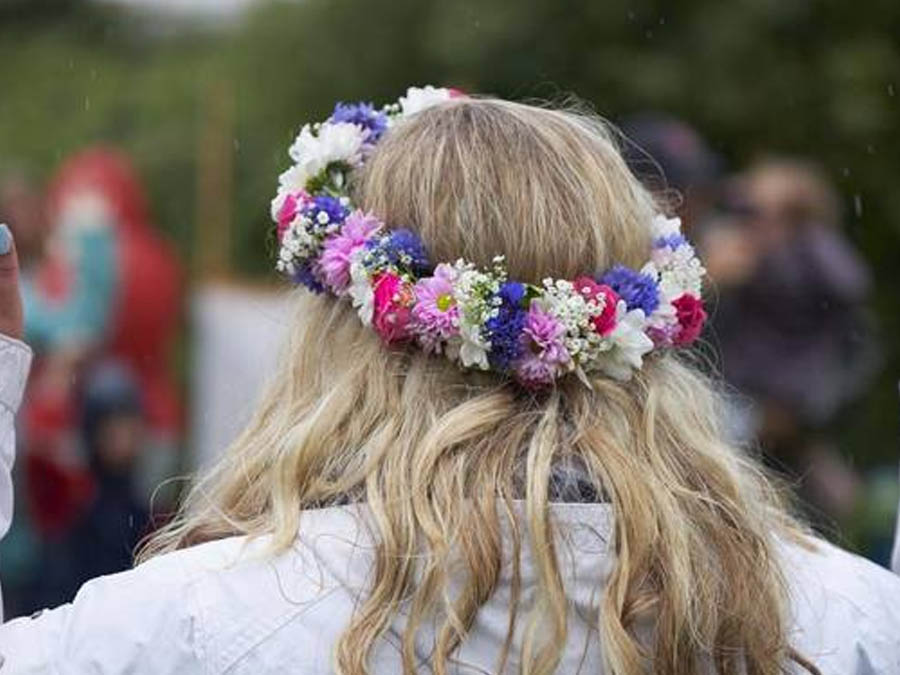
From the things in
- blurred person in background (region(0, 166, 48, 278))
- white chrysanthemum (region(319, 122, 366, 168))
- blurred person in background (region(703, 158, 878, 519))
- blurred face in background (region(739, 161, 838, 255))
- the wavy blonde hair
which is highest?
white chrysanthemum (region(319, 122, 366, 168))

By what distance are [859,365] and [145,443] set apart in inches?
116

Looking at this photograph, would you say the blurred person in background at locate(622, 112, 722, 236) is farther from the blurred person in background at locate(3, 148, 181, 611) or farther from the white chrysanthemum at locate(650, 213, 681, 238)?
the white chrysanthemum at locate(650, 213, 681, 238)

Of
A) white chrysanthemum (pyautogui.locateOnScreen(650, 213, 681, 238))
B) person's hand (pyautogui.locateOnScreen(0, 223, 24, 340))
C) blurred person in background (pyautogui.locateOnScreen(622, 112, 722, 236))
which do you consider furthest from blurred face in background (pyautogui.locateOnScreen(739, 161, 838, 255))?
person's hand (pyautogui.locateOnScreen(0, 223, 24, 340))

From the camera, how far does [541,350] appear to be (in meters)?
2.82

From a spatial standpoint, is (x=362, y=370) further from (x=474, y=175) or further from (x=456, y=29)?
(x=456, y=29)

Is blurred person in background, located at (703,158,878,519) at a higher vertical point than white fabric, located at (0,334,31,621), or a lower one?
lower

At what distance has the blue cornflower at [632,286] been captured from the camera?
9.39ft

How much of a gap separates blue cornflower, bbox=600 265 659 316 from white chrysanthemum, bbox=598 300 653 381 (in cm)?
1

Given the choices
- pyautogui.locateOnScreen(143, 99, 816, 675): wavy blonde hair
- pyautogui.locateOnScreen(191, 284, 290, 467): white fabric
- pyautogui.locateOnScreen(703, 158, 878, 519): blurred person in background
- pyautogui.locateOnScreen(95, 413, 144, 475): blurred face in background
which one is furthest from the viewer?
pyautogui.locateOnScreen(191, 284, 290, 467): white fabric

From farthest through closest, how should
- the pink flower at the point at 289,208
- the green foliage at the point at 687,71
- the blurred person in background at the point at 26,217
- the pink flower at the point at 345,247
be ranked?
the green foliage at the point at 687,71 → the blurred person in background at the point at 26,217 → the pink flower at the point at 289,208 → the pink flower at the point at 345,247

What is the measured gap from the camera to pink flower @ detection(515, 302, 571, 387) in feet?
Result: 9.16

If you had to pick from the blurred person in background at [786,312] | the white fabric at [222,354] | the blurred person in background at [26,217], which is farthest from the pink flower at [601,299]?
the blurred person in background at [26,217]

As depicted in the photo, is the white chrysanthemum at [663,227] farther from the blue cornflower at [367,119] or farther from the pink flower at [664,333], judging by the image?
the blue cornflower at [367,119]

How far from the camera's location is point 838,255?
25.7 feet
